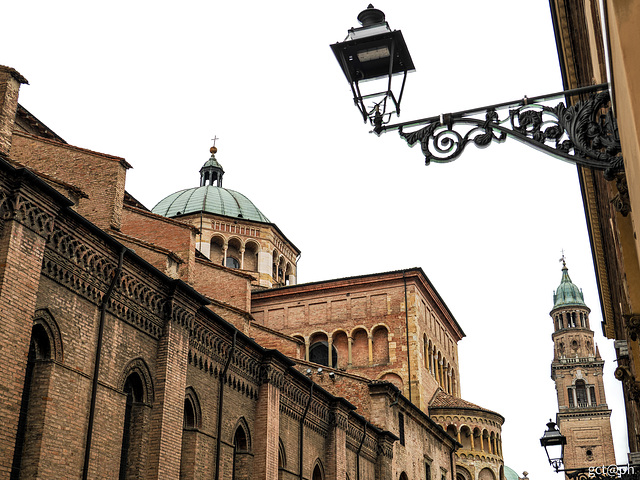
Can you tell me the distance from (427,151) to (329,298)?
113 feet

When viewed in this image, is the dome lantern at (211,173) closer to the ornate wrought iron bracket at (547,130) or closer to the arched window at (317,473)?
the arched window at (317,473)

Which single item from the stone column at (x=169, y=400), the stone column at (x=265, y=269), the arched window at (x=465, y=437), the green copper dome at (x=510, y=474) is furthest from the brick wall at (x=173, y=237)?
the green copper dome at (x=510, y=474)

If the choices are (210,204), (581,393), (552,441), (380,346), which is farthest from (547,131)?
(581,393)

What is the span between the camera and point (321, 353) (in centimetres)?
3941

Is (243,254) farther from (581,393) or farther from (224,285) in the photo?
(581,393)

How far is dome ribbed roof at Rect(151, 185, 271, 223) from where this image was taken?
4647cm

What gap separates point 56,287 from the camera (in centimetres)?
1351

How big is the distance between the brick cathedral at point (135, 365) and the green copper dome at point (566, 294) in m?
64.2

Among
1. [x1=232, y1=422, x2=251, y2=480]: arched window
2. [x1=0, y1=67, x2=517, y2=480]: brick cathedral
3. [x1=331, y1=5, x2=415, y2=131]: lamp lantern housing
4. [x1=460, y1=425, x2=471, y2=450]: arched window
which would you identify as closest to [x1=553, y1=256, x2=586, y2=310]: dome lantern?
[x1=460, y1=425, x2=471, y2=450]: arched window

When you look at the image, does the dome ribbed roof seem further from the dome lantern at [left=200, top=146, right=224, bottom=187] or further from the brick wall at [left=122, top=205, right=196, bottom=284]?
the brick wall at [left=122, top=205, right=196, bottom=284]

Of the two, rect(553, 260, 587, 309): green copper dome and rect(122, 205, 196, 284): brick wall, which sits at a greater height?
rect(553, 260, 587, 309): green copper dome

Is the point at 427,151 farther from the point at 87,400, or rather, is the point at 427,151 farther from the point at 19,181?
the point at 87,400

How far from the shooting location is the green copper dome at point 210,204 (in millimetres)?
46438

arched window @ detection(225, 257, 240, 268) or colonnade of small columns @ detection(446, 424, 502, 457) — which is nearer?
colonnade of small columns @ detection(446, 424, 502, 457)
